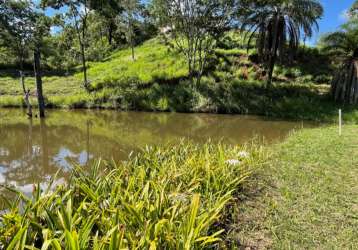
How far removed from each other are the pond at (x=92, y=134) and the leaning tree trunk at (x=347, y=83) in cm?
377

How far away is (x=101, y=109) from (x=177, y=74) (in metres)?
5.51

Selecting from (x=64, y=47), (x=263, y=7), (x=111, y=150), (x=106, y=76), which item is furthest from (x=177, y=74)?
(x=64, y=47)

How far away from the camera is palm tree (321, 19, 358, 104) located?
15.9 metres

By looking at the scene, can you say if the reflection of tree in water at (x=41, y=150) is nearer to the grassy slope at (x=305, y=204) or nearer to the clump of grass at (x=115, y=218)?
the clump of grass at (x=115, y=218)

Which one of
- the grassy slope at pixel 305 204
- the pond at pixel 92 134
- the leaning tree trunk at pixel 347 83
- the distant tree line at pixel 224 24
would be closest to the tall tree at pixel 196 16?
the distant tree line at pixel 224 24

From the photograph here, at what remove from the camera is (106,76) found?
23.1 metres

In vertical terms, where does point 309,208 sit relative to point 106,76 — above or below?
below

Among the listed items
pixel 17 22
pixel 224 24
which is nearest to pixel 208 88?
pixel 224 24

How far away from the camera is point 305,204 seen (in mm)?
4566

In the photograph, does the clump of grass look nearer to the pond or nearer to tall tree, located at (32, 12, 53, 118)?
the pond

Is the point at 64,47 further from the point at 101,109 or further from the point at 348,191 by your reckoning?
the point at 348,191

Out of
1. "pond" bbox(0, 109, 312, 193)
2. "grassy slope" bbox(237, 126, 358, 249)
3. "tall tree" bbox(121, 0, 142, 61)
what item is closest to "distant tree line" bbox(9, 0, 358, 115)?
"pond" bbox(0, 109, 312, 193)

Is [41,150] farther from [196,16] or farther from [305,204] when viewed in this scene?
[196,16]

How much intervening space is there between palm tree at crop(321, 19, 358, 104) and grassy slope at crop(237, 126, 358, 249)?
32.9ft
